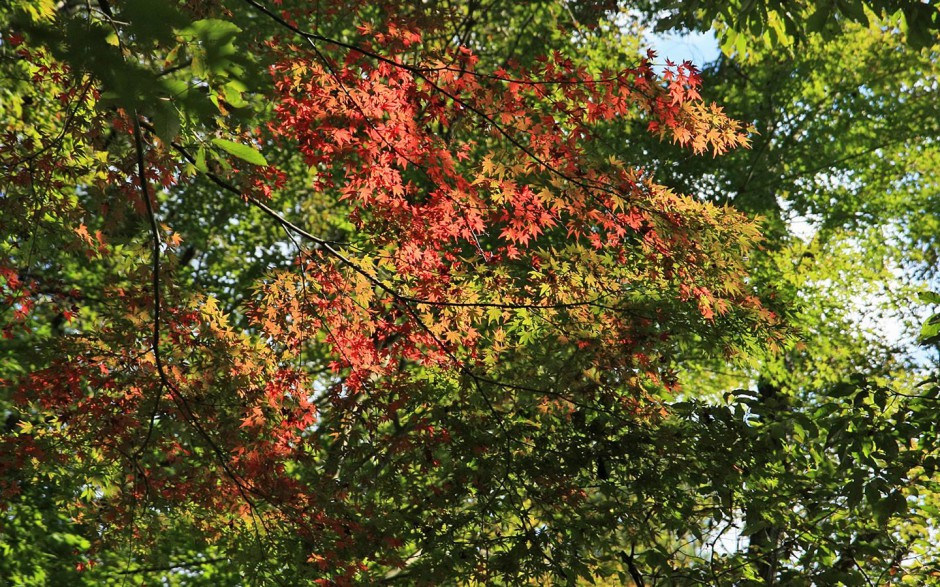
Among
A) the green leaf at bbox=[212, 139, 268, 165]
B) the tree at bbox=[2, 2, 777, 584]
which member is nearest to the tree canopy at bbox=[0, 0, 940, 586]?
the tree at bbox=[2, 2, 777, 584]

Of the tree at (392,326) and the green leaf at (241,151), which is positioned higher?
the tree at (392,326)

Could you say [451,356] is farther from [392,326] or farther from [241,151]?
[241,151]

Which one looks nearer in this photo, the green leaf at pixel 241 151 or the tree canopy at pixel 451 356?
the green leaf at pixel 241 151

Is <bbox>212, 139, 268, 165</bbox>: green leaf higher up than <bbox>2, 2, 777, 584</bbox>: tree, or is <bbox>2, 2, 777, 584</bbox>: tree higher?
<bbox>2, 2, 777, 584</bbox>: tree

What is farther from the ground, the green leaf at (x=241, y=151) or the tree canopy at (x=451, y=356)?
the tree canopy at (x=451, y=356)

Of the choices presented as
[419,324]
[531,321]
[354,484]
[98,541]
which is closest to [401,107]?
[419,324]

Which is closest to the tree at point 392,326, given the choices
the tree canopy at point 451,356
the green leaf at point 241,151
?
the tree canopy at point 451,356

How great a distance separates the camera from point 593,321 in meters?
5.82

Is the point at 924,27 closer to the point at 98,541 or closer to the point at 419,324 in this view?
the point at 419,324

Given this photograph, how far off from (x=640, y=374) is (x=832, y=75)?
29.9ft

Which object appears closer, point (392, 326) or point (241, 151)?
point (241, 151)

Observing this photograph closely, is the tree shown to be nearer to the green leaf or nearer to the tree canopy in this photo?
the tree canopy

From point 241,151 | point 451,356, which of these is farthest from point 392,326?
point 241,151

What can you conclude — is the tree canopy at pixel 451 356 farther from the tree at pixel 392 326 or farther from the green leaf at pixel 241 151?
the green leaf at pixel 241 151
